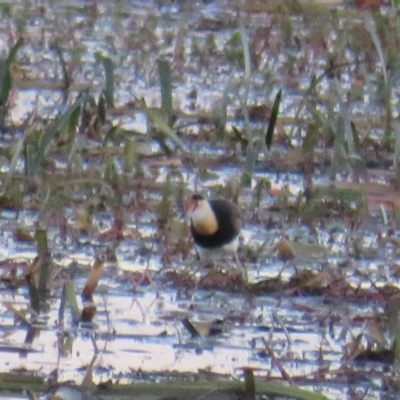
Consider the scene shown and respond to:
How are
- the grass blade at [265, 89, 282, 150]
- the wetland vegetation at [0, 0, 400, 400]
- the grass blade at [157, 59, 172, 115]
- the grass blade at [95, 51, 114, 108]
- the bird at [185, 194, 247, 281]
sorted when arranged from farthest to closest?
the grass blade at [95, 51, 114, 108] < the grass blade at [157, 59, 172, 115] < the grass blade at [265, 89, 282, 150] < the bird at [185, 194, 247, 281] < the wetland vegetation at [0, 0, 400, 400]

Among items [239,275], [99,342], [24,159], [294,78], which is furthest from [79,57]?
[99,342]

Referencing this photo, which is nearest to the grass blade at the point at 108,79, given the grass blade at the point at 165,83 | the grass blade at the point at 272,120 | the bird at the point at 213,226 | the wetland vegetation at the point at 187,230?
the wetland vegetation at the point at 187,230

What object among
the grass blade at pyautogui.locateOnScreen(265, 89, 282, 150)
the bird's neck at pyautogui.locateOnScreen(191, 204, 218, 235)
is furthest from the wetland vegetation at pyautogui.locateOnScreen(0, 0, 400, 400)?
the bird's neck at pyautogui.locateOnScreen(191, 204, 218, 235)

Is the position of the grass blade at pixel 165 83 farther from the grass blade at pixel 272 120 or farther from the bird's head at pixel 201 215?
the bird's head at pixel 201 215

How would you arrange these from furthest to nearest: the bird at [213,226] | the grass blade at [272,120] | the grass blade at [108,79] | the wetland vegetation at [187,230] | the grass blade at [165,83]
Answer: the grass blade at [108,79]
the grass blade at [165,83]
the grass blade at [272,120]
the bird at [213,226]
the wetland vegetation at [187,230]

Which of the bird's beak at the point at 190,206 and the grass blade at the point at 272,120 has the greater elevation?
the grass blade at the point at 272,120

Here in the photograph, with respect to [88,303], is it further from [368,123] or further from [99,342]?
[368,123]

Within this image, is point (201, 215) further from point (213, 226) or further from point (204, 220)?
point (213, 226)

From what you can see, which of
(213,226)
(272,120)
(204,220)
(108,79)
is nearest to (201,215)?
(204,220)

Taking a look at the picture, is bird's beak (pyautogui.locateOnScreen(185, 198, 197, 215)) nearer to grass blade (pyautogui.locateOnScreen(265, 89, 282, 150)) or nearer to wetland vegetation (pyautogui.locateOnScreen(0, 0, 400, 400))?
wetland vegetation (pyautogui.locateOnScreen(0, 0, 400, 400))
